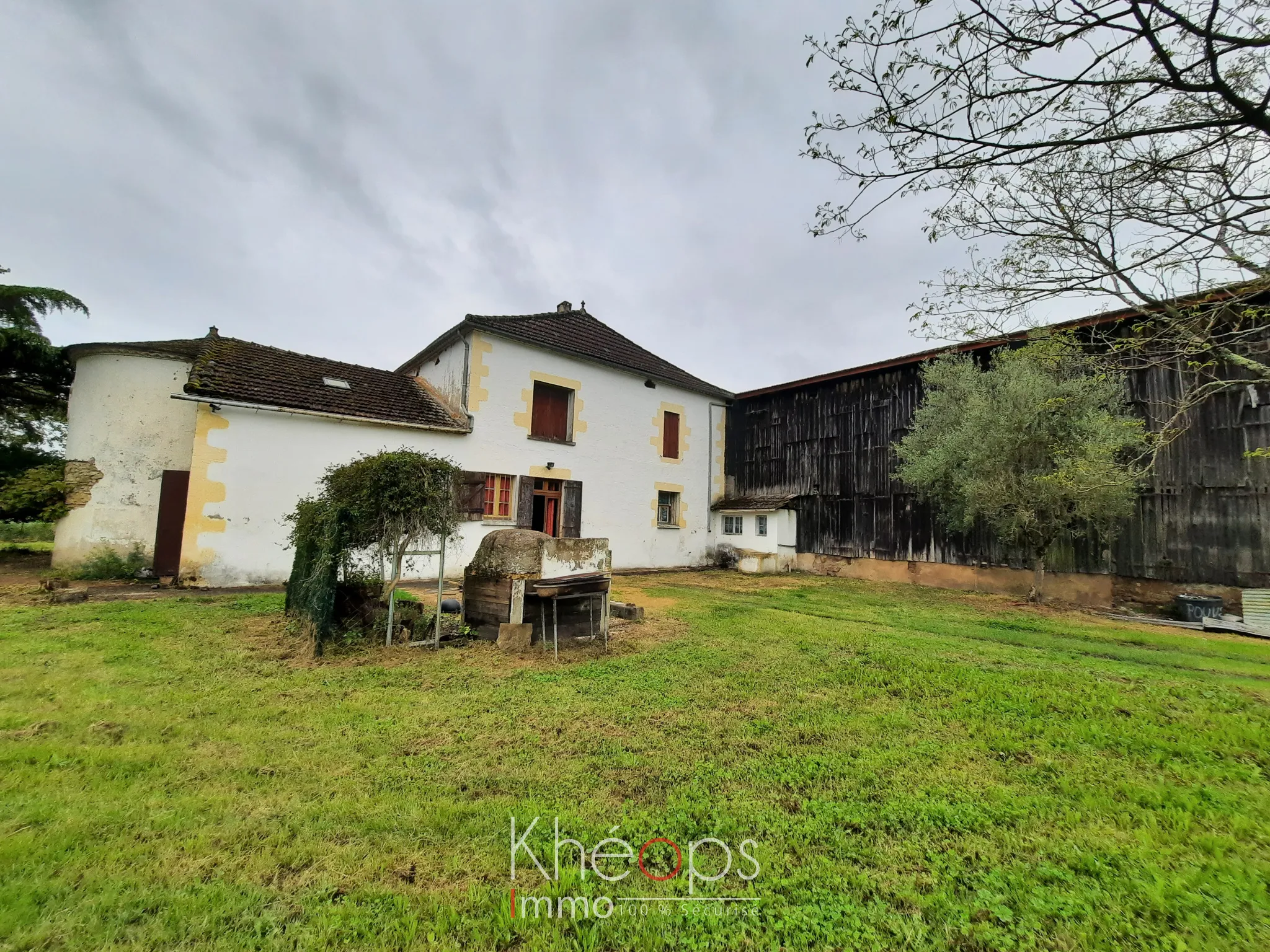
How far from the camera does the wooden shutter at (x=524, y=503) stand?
41.4ft

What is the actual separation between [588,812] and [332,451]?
9.93 m

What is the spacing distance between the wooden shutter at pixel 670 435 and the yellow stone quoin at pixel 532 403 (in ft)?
10.2

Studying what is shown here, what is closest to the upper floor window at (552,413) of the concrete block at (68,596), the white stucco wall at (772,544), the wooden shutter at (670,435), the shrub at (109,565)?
the wooden shutter at (670,435)

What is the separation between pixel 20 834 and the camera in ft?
6.93

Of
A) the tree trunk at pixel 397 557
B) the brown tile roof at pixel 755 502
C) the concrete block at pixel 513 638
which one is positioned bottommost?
the concrete block at pixel 513 638

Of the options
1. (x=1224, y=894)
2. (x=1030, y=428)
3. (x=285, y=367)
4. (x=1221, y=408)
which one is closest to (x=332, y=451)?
Answer: (x=285, y=367)

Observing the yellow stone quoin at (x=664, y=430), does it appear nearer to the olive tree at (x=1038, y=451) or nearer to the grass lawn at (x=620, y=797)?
the olive tree at (x=1038, y=451)

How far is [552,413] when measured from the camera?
13742 millimetres

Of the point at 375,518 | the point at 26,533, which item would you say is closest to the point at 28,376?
the point at 26,533

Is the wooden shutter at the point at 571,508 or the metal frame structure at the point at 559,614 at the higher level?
the wooden shutter at the point at 571,508

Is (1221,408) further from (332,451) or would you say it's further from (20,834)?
(332,451)

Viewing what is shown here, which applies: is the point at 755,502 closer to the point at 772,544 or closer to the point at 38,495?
the point at 772,544

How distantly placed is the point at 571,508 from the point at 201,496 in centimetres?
761

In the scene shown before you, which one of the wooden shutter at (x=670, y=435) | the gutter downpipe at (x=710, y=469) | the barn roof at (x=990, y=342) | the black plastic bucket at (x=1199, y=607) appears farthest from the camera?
the gutter downpipe at (x=710, y=469)
